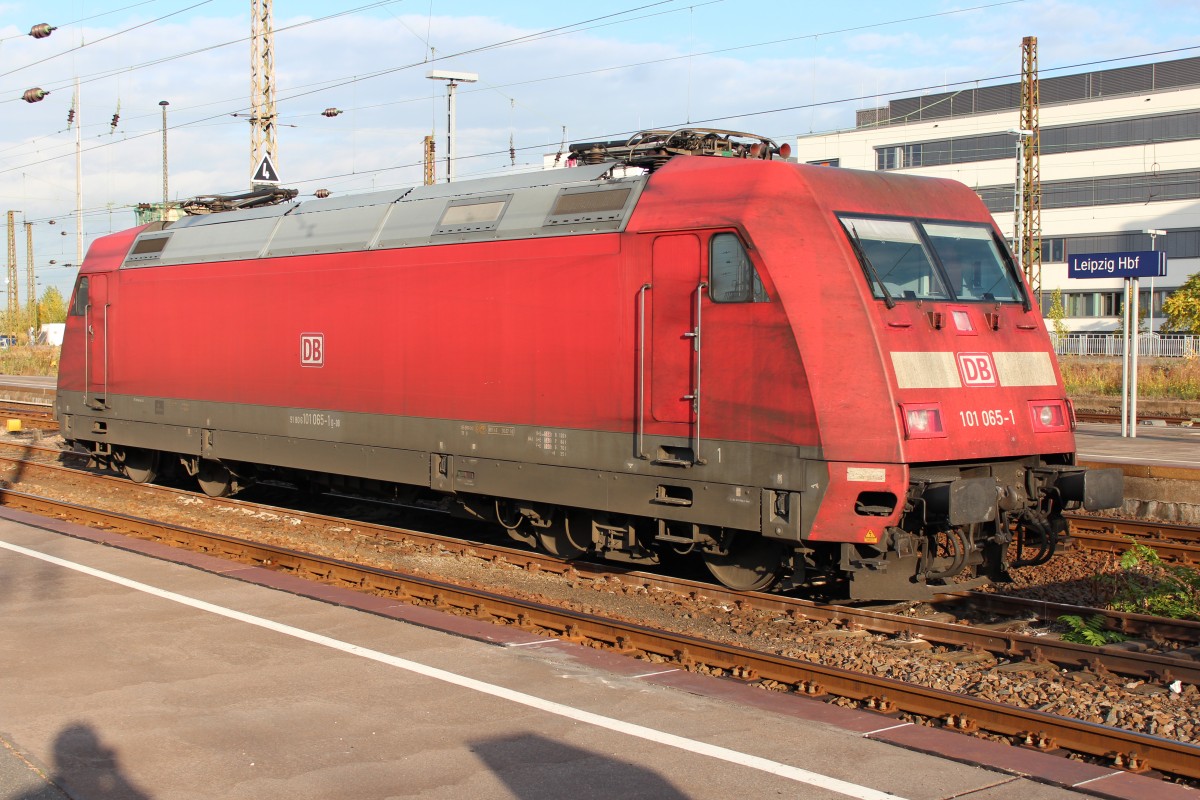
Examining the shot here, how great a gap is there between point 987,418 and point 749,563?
232cm

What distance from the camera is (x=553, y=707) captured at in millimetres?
6676

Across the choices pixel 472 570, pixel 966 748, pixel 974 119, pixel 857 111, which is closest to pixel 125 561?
pixel 472 570

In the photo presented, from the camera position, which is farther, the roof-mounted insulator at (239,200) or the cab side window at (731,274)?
the roof-mounted insulator at (239,200)

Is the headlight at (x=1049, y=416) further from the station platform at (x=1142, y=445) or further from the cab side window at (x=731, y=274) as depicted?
the station platform at (x=1142, y=445)

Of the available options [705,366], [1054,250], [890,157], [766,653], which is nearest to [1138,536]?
[705,366]

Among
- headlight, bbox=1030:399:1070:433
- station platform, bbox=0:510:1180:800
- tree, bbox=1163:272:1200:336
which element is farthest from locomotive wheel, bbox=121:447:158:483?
tree, bbox=1163:272:1200:336

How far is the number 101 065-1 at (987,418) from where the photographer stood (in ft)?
30.2

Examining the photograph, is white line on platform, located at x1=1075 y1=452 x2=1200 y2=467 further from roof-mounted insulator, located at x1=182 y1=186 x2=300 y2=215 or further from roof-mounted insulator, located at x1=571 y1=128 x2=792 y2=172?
roof-mounted insulator, located at x1=182 y1=186 x2=300 y2=215

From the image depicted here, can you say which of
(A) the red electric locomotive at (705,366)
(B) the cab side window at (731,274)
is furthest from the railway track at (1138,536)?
(B) the cab side window at (731,274)

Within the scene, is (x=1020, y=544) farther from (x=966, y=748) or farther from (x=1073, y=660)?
(x=966, y=748)

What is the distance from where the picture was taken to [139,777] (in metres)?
5.61

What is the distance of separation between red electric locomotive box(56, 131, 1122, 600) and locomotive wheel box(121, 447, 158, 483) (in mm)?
5303

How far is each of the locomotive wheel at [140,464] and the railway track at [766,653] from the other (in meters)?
3.97

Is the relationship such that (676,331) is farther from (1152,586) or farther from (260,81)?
(260,81)
